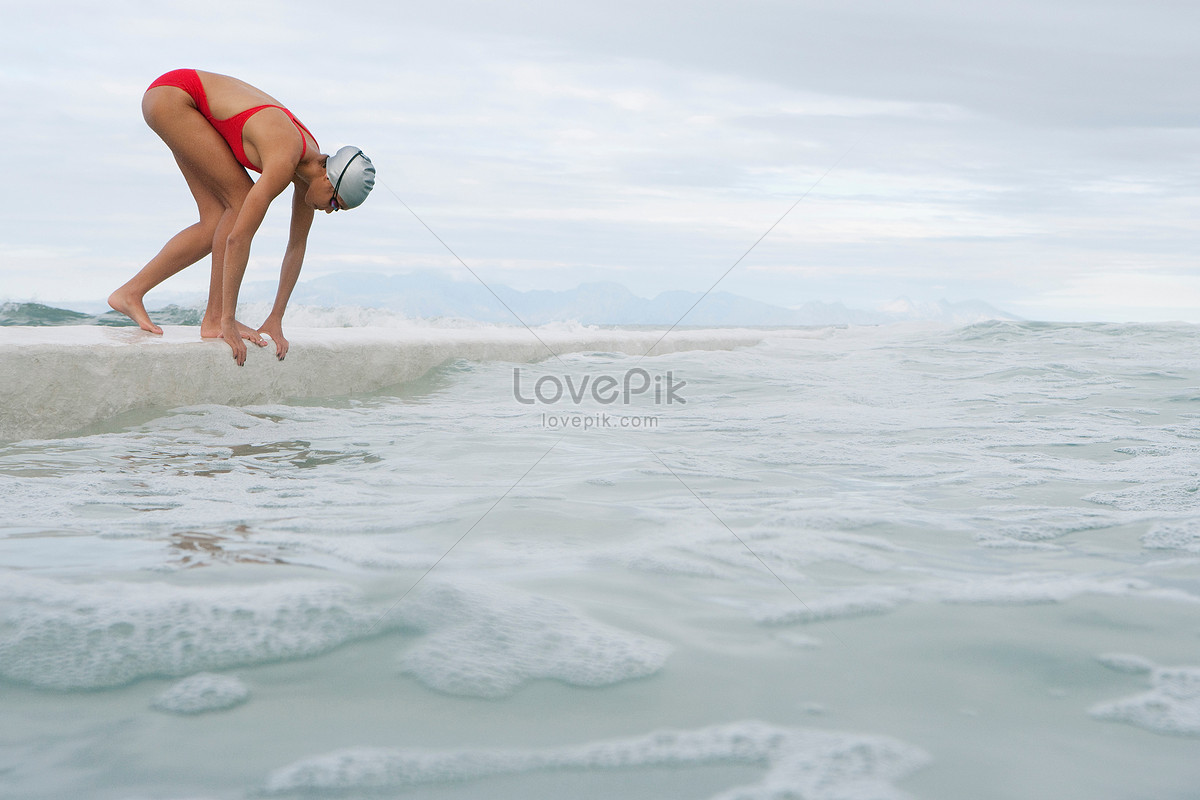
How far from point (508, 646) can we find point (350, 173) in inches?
114

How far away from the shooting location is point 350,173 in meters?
3.79

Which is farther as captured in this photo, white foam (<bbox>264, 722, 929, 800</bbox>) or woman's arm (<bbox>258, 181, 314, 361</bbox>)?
woman's arm (<bbox>258, 181, 314, 361</bbox>)

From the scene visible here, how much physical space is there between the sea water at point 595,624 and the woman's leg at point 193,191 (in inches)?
46.8

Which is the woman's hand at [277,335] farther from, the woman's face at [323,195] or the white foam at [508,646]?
the white foam at [508,646]

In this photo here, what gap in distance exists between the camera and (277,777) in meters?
1.10

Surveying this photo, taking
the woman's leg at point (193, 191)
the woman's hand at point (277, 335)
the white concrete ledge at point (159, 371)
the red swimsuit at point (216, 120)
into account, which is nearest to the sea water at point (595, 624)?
the white concrete ledge at point (159, 371)

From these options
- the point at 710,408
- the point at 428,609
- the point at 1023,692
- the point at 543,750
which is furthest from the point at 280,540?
the point at 710,408

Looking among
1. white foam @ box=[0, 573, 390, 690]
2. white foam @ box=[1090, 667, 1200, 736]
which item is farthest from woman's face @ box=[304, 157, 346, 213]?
white foam @ box=[1090, 667, 1200, 736]

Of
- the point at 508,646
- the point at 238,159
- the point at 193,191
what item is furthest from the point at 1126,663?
the point at 193,191

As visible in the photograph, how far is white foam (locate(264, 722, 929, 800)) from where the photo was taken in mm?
1105

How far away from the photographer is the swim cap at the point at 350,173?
3797mm

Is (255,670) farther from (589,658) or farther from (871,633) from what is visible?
(871,633)

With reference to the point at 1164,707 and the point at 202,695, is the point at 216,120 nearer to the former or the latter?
the point at 202,695

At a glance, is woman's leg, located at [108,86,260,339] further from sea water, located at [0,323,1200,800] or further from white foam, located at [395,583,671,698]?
white foam, located at [395,583,671,698]
